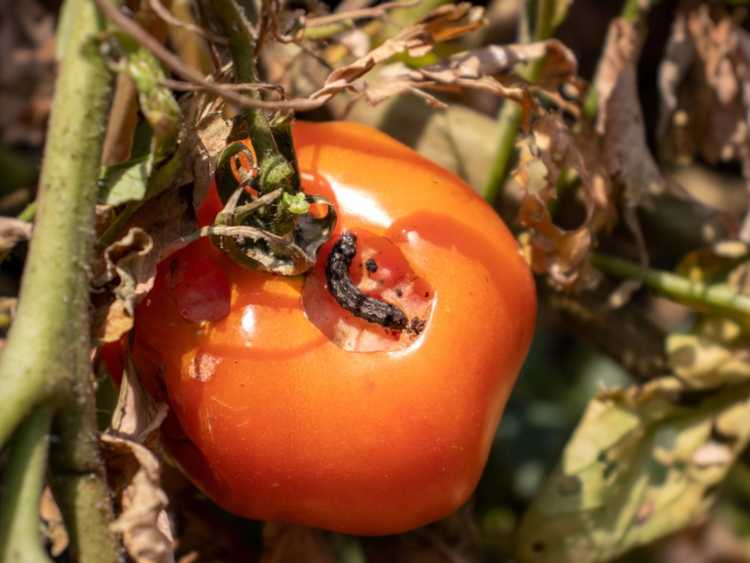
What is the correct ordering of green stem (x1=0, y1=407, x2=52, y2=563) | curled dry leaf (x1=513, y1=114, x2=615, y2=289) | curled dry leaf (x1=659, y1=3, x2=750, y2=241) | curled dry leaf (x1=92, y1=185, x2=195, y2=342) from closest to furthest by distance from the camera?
green stem (x1=0, y1=407, x2=52, y2=563), curled dry leaf (x1=92, y1=185, x2=195, y2=342), curled dry leaf (x1=513, y1=114, x2=615, y2=289), curled dry leaf (x1=659, y1=3, x2=750, y2=241)

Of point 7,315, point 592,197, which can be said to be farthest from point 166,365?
point 592,197

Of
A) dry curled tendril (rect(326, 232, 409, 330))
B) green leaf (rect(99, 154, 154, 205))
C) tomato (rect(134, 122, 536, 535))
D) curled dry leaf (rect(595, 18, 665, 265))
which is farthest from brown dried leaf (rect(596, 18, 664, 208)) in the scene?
green leaf (rect(99, 154, 154, 205))

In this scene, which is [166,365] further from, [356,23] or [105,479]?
[356,23]

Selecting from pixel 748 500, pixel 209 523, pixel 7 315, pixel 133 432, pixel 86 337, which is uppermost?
pixel 86 337

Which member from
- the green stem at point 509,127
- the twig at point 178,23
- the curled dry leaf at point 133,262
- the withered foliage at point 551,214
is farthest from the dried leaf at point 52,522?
the green stem at point 509,127

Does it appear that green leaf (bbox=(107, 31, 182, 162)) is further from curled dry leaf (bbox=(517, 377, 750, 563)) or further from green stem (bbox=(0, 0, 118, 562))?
curled dry leaf (bbox=(517, 377, 750, 563))
